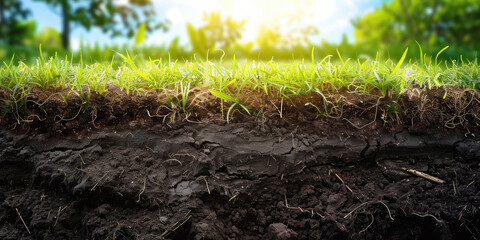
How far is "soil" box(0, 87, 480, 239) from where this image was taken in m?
1.83

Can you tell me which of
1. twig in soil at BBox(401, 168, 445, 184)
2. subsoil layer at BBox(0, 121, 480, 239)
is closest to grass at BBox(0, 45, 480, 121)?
subsoil layer at BBox(0, 121, 480, 239)

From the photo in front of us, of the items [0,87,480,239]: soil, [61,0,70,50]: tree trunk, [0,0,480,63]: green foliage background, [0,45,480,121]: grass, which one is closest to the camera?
[0,87,480,239]: soil

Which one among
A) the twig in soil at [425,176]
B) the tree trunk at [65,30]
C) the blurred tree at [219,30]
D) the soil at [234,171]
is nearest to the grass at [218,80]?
the soil at [234,171]

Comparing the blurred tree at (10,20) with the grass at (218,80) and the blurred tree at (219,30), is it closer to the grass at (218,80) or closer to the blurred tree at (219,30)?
the blurred tree at (219,30)

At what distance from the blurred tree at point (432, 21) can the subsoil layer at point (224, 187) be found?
778cm

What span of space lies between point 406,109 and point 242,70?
112 cm

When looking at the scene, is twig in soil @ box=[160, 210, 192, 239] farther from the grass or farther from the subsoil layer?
the grass

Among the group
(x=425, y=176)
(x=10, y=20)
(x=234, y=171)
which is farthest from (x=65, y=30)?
(x=425, y=176)

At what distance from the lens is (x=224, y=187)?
1.84 m

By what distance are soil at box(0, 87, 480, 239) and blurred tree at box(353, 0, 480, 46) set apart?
764 cm

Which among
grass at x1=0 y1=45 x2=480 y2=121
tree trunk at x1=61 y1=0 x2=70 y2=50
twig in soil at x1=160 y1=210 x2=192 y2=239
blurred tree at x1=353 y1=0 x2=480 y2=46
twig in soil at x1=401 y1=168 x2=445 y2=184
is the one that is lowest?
twig in soil at x1=160 y1=210 x2=192 y2=239

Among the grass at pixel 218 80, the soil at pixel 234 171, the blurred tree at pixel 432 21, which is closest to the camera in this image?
the soil at pixel 234 171

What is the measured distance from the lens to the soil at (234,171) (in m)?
1.83

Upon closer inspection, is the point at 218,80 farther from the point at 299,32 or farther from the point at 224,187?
the point at 299,32
